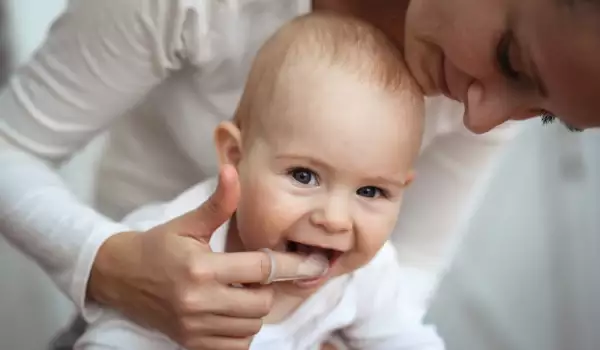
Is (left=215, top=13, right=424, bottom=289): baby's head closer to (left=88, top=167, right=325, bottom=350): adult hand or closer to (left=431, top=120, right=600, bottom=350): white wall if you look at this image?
(left=88, top=167, right=325, bottom=350): adult hand

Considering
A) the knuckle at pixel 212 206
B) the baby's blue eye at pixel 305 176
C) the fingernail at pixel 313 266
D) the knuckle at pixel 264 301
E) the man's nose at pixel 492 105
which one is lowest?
the knuckle at pixel 264 301

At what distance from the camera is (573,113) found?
24.0 inches

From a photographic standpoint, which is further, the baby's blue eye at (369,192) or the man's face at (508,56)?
the baby's blue eye at (369,192)

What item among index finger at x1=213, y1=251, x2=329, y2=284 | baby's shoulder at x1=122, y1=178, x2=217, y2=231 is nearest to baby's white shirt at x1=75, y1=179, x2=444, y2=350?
baby's shoulder at x1=122, y1=178, x2=217, y2=231

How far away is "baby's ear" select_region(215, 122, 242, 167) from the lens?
676mm

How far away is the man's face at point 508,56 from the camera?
0.57m

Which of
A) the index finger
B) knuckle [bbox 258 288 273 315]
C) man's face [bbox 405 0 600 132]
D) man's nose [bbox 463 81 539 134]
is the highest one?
man's face [bbox 405 0 600 132]

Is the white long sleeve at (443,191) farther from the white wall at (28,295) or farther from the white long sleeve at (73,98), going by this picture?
the white wall at (28,295)

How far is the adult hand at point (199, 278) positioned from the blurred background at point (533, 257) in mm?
756

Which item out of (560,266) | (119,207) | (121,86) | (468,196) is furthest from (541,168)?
(121,86)

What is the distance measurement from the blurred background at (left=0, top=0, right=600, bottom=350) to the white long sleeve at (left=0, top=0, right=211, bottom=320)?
29.6 inches

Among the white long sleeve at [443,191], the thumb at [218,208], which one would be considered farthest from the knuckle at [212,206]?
the white long sleeve at [443,191]

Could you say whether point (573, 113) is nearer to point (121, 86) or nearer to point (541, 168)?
point (121, 86)

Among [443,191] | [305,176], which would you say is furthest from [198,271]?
[443,191]
